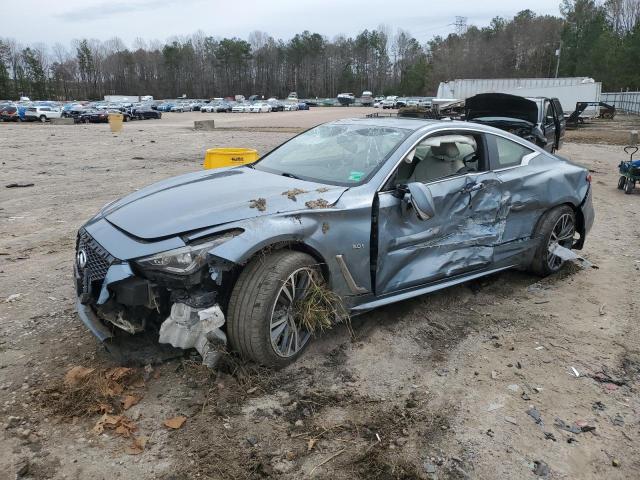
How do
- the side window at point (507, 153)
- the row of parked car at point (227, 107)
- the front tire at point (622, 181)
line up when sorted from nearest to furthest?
the side window at point (507, 153) → the front tire at point (622, 181) → the row of parked car at point (227, 107)

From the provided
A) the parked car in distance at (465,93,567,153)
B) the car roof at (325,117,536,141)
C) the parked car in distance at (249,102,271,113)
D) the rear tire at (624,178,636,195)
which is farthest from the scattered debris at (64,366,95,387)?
the parked car in distance at (249,102,271,113)

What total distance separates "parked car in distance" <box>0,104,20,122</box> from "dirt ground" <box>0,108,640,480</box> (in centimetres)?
4103

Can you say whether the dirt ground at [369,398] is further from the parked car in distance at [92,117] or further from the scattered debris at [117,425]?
the parked car in distance at [92,117]

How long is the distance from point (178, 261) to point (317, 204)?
97 centimetres

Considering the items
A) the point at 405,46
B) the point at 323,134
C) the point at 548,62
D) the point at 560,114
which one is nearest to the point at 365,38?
the point at 405,46

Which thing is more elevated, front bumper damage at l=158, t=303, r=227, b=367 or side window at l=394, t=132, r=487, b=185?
side window at l=394, t=132, r=487, b=185

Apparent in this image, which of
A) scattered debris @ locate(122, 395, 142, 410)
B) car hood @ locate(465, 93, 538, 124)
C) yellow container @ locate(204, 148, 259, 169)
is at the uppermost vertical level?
car hood @ locate(465, 93, 538, 124)

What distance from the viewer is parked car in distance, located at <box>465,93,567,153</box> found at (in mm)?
11164

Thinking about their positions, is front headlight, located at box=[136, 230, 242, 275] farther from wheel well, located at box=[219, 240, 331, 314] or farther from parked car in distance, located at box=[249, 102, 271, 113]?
parked car in distance, located at box=[249, 102, 271, 113]

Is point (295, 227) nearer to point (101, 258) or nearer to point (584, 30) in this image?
point (101, 258)

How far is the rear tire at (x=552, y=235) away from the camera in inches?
194

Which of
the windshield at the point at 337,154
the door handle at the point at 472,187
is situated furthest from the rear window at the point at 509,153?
the windshield at the point at 337,154

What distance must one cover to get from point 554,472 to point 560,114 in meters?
12.0

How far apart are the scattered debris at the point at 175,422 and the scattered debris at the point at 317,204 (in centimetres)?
146
